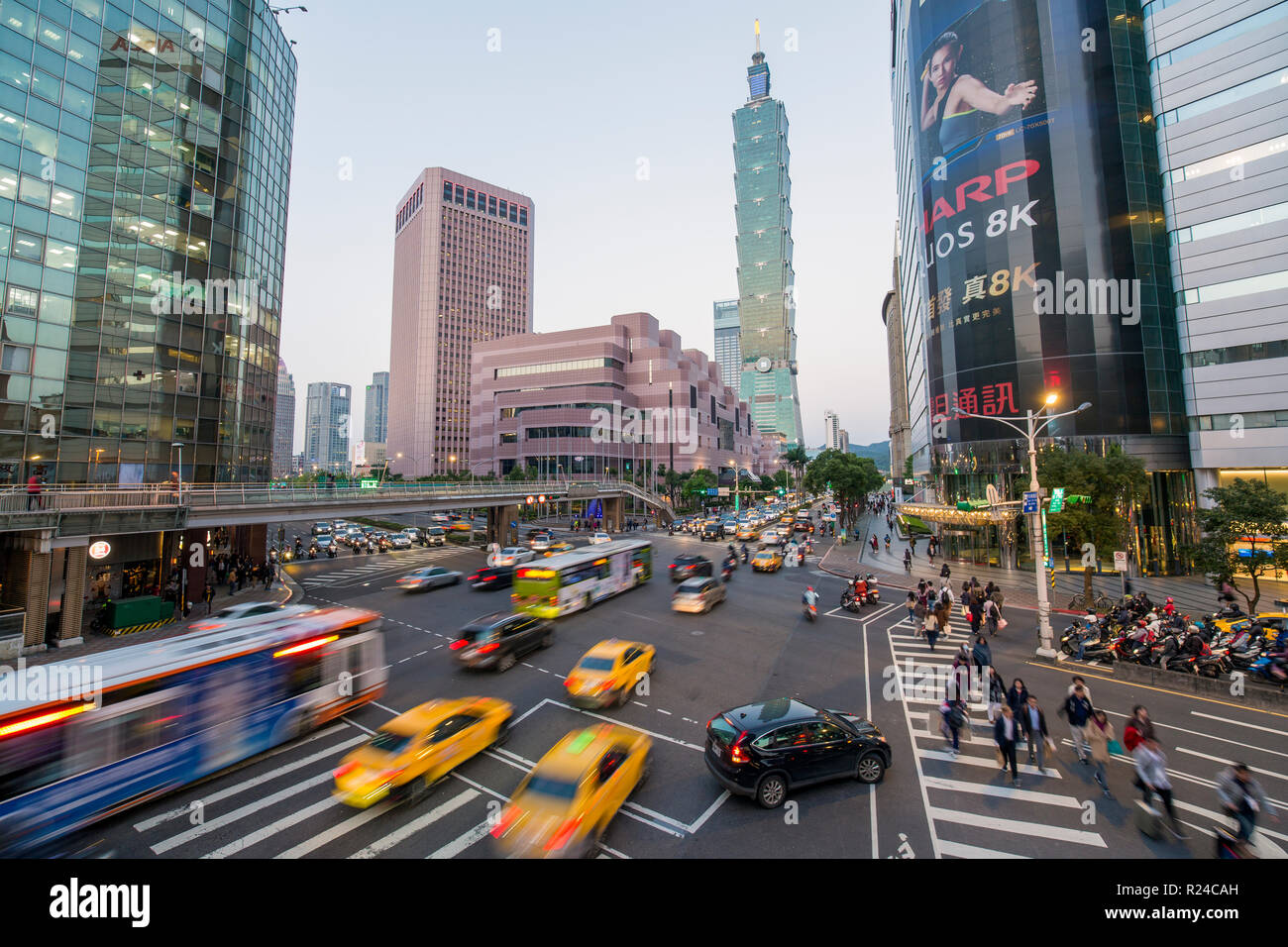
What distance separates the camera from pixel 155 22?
1222 inches

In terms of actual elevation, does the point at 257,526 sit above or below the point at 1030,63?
below

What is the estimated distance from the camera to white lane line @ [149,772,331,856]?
358 inches

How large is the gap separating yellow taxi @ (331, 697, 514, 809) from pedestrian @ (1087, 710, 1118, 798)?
43.0ft

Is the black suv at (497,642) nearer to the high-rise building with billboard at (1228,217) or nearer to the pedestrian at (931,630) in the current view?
the pedestrian at (931,630)

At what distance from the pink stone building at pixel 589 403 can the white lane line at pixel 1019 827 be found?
8237 centimetres

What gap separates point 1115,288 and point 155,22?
66.4 meters

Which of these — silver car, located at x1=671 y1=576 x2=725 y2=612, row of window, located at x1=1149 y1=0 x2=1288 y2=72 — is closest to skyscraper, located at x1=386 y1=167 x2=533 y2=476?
silver car, located at x1=671 y1=576 x2=725 y2=612

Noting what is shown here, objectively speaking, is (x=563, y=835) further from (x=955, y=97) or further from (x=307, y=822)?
(x=955, y=97)

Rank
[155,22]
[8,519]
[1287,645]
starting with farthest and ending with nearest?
[155,22] < [8,519] < [1287,645]

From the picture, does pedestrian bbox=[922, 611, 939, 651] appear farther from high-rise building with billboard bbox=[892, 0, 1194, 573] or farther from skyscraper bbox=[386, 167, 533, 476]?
skyscraper bbox=[386, 167, 533, 476]

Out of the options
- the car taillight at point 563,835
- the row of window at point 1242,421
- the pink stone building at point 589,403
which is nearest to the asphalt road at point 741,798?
the car taillight at point 563,835

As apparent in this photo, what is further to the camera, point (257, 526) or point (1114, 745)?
point (257, 526)
